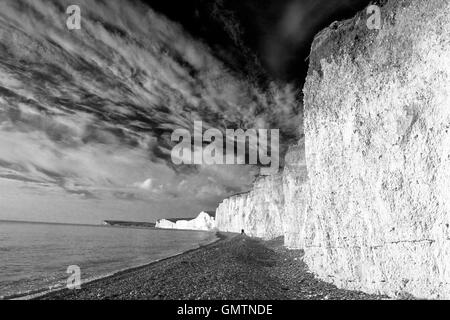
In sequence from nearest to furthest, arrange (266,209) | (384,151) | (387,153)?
1. (387,153)
2. (384,151)
3. (266,209)

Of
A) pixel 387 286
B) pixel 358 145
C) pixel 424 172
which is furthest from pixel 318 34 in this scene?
pixel 387 286

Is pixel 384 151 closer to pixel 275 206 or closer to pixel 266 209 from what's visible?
pixel 275 206

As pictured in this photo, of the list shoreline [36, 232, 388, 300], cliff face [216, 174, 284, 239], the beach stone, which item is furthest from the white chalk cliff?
cliff face [216, 174, 284, 239]

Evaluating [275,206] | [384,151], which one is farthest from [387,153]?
[275,206]

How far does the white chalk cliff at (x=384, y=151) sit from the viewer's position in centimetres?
978

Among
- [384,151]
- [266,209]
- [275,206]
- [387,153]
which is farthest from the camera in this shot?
[266,209]

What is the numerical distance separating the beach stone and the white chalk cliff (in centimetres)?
4

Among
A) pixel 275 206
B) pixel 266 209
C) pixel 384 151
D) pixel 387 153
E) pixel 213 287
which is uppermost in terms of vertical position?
pixel 384 151

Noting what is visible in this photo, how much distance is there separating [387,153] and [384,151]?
0.18m

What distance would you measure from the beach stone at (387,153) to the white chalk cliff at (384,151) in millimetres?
40

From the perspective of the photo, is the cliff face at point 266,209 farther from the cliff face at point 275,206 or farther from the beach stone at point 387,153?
the beach stone at point 387,153

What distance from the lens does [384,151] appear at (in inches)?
471

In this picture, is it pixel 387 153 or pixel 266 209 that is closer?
pixel 387 153
